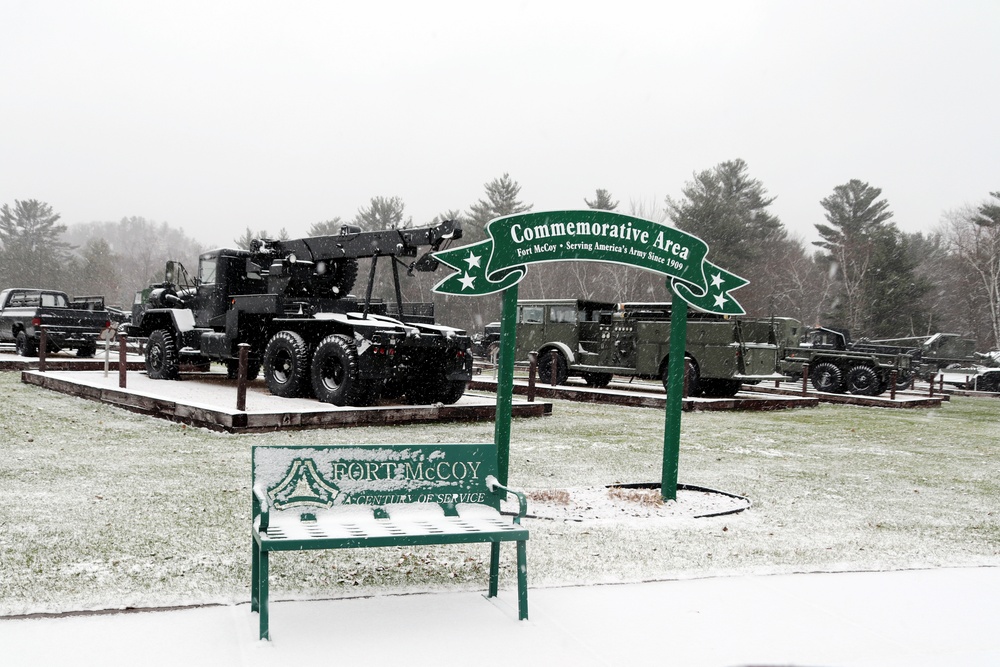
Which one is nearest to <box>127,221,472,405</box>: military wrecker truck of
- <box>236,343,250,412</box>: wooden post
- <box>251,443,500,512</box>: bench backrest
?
<box>236,343,250,412</box>: wooden post

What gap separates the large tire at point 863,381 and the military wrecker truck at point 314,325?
37.8 feet

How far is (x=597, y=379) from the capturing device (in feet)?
67.1

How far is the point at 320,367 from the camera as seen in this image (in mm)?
12531

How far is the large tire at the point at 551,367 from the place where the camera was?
19.8m

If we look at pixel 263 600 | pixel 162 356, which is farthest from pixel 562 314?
pixel 263 600

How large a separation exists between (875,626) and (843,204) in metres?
55.8

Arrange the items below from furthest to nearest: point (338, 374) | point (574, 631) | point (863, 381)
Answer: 1. point (863, 381)
2. point (338, 374)
3. point (574, 631)

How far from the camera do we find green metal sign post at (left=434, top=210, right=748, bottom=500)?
6523 millimetres

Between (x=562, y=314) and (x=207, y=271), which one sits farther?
(x=562, y=314)

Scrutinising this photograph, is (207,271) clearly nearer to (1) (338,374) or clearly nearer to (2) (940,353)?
(1) (338,374)

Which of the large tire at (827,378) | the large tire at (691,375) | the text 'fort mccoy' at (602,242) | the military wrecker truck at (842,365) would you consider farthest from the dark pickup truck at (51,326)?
the text 'fort mccoy' at (602,242)

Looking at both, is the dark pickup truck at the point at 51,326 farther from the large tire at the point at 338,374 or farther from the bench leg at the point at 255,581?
the bench leg at the point at 255,581

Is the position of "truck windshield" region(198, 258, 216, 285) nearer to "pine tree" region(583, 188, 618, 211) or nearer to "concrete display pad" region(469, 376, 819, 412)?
"concrete display pad" region(469, 376, 819, 412)

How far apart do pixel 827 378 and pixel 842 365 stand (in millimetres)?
463
